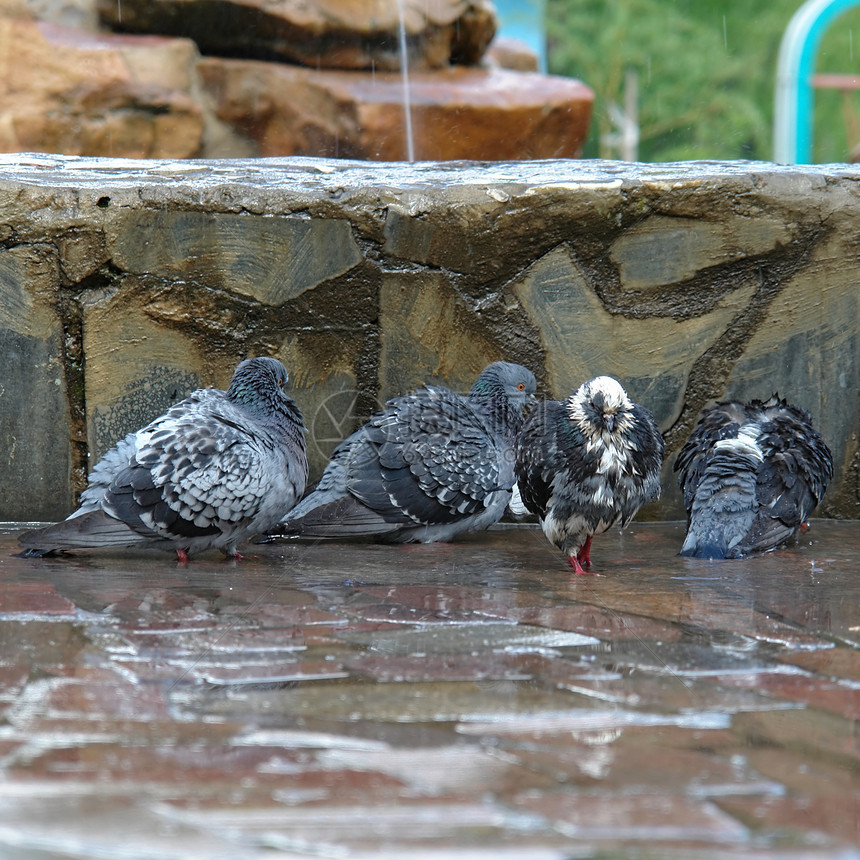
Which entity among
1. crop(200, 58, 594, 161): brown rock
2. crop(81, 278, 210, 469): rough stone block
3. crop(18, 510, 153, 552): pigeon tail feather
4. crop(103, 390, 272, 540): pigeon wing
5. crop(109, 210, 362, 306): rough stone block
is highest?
crop(200, 58, 594, 161): brown rock

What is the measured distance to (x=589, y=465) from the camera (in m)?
4.11

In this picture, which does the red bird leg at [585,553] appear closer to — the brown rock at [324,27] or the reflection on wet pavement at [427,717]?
the reflection on wet pavement at [427,717]

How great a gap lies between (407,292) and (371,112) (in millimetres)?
4467

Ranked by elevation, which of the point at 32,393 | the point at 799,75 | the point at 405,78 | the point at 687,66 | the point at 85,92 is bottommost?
the point at 32,393

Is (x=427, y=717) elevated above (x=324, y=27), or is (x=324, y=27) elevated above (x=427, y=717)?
(x=324, y=27)

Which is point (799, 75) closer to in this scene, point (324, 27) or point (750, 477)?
point (324, 27)

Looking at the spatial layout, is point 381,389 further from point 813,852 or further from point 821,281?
point 813,852

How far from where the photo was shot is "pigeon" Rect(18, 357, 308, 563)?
13.4 ft

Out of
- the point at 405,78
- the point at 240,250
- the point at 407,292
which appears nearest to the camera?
the point at 240,250

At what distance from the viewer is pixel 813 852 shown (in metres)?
1.67

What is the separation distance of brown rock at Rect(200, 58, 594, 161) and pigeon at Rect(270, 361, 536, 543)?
182 inches

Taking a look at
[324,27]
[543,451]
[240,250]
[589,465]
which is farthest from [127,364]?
[324,27]

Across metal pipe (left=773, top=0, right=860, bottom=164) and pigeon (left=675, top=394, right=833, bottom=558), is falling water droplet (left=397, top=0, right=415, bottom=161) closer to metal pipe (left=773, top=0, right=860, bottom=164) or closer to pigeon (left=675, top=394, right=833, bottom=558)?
metal pipe (left=773, top=0, right=860, bottom=164)

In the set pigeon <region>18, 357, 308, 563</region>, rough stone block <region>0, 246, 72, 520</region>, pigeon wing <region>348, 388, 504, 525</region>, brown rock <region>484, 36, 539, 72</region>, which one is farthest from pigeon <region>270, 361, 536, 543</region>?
brown rock <region>484, 36, 539, 72</region>
